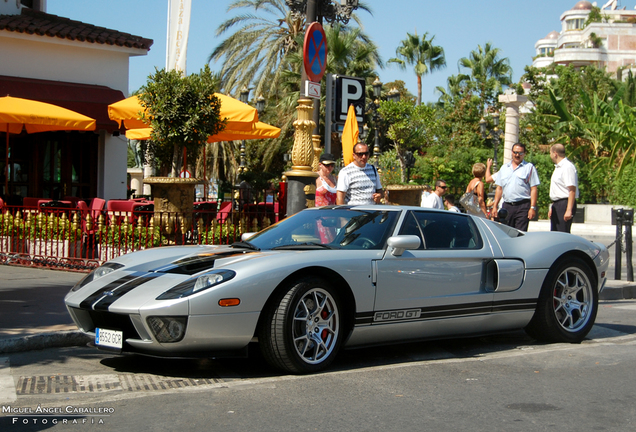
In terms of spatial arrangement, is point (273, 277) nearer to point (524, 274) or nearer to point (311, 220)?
point (311, 220)

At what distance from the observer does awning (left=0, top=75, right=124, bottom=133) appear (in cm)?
1736

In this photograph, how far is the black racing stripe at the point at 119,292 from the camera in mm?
4934

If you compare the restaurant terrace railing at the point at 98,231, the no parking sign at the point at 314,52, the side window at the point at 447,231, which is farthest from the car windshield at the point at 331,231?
the restaurant terrace railing at the point at 98,231

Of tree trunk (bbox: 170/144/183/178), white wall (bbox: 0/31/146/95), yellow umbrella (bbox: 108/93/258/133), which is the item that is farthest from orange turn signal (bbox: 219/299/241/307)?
white wall (bbox: 0/31/146/95)

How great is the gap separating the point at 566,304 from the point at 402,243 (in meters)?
2.10

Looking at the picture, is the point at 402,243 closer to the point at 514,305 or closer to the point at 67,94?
the point at 514,305

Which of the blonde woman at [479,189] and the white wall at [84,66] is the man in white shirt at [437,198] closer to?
the blonde woman at [479,189]

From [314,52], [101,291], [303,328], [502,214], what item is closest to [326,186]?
[314,52]

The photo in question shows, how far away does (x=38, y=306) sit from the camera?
745cm

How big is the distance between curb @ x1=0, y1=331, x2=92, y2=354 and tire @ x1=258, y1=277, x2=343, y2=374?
2080 millimetres

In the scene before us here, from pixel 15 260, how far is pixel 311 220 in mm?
7339

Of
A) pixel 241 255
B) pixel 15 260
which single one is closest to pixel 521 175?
pixel 241 255

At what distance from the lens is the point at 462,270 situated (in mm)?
5879

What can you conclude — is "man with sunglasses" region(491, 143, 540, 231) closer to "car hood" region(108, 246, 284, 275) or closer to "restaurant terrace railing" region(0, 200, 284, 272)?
"restaurant terrace railing" region(0, 200, 284, 272)
